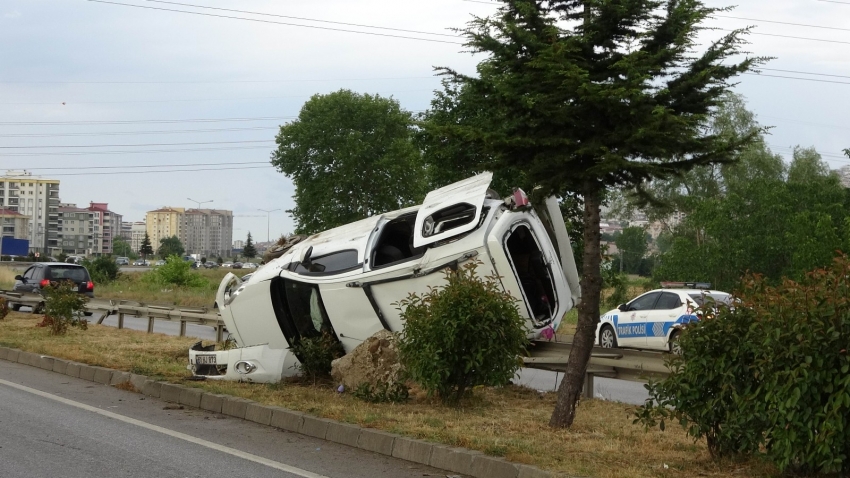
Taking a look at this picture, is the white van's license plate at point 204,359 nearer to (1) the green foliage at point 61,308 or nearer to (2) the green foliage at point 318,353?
(2) the green foliage at point 318,353

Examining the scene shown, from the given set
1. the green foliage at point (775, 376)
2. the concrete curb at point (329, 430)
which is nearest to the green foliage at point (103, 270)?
the concrete curb at point (329, 430)

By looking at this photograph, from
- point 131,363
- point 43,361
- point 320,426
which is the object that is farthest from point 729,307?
point 43,361

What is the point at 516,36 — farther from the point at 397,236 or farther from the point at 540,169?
the point at 397,236

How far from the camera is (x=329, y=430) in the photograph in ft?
28.6

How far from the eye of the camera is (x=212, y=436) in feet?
28.7

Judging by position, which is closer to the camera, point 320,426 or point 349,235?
point 320,426

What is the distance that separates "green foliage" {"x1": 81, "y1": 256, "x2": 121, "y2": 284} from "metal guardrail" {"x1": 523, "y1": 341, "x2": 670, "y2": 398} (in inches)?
1859

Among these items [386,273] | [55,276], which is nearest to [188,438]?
[386,273]

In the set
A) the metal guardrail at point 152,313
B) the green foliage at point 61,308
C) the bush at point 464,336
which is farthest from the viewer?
the metal guardrail at point 152,313

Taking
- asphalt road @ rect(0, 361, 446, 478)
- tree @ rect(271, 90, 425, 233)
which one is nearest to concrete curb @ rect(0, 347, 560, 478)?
asphalt road @ rect(0, 361, 446, 478)

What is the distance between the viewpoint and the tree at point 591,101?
8.02 m

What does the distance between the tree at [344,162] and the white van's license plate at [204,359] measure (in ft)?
159

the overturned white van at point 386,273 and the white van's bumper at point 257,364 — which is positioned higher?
the overturned white van at point 386,273

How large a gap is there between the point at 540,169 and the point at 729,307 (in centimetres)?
226
